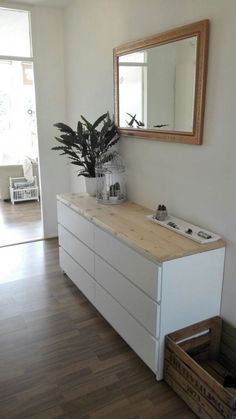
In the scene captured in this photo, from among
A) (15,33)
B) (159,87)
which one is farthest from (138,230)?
(15,33)

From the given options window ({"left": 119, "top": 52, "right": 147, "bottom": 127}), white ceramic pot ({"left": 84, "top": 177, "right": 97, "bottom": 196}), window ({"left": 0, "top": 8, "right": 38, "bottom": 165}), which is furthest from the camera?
window ({"left": 0, "top": 8, "right": 38, "bottom": 165})

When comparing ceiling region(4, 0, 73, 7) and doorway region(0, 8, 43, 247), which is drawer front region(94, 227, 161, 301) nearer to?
doorway region(0, 8, 43, 247)

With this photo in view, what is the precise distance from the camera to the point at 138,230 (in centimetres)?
219

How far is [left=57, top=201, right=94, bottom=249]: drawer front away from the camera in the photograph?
8.52 feet

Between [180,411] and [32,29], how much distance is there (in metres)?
3.82

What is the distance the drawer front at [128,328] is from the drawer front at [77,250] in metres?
0.20

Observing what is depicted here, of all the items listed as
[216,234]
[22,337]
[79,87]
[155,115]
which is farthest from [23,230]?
[216,234]

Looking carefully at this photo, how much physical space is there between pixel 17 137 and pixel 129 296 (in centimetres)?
565

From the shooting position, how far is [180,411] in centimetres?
183

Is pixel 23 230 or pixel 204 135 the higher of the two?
→ pixel 204 135

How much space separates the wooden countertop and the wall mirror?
0.58 m

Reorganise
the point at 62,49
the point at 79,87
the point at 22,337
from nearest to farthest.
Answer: the point at 22,337 → the point at 79,87 → the point at 62,49

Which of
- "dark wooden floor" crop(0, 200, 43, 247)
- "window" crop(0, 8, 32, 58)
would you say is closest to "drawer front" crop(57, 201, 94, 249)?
"dark wooden floor" crop(0, 200, 43, 247)

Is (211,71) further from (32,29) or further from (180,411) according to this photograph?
(32,29)
